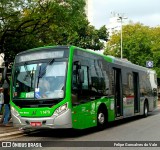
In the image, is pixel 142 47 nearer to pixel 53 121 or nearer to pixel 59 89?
pixel 59 89

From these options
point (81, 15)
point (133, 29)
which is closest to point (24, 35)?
point (81, 15)

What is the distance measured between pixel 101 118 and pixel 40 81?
331cm

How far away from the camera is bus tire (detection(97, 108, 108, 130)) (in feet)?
48.8

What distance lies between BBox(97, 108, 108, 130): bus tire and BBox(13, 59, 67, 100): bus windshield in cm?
280

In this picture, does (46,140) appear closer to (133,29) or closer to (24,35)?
(24,35)

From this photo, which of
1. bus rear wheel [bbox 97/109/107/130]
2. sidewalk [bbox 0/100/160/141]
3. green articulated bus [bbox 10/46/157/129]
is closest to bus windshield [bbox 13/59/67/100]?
green articulated bus [bbox 10/46/157/129]

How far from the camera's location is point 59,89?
1275cm

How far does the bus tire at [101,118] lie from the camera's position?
586 inches

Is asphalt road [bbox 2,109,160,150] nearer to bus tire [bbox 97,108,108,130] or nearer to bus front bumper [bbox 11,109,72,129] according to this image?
bus tire [bbox 97,108,108,130]

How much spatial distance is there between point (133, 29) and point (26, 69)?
44.0 meters

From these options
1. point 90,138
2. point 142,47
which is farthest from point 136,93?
point 142,47

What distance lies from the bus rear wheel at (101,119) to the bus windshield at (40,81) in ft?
9.16

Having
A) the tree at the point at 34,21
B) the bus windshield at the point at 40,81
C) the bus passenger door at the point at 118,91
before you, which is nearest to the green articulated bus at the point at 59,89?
the bus windshield at the point at 40,81

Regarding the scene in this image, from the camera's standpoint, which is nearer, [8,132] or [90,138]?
[90,138]
